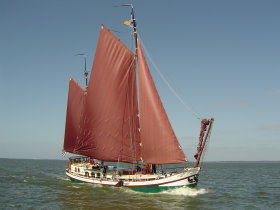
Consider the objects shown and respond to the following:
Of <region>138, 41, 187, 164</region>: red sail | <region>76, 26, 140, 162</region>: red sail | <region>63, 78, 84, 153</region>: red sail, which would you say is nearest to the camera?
<region>138, 41, 187, 164</region>: red sail

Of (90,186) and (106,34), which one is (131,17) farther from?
(90,186)

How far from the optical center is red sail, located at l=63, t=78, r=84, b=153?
5725 cm

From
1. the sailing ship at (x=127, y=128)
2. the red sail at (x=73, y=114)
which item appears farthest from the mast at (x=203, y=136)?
the red sail at (x=73, y=114)

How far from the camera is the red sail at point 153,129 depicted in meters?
36.5

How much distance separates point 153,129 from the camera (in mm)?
37906

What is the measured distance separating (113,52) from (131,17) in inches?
229

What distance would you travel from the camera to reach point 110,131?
42750mm

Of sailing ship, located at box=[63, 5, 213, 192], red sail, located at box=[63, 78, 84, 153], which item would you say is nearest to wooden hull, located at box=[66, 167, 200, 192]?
sailing ship, located at box=[63, 5, 213, 192]

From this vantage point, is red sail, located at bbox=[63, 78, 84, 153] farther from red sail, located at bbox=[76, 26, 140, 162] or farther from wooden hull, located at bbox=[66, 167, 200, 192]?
wooden hull, located at bbox=[66, 167, 200, 192]

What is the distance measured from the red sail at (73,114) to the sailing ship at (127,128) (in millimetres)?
9433

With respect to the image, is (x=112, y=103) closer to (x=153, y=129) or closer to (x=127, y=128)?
(x=127, y=128)

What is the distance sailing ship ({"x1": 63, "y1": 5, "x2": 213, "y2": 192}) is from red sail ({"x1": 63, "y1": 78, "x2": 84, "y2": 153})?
943 cm

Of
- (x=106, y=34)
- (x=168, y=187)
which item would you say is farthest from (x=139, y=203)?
(x=106, y=34)

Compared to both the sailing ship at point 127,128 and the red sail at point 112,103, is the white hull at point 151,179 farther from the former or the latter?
the red sail at point 112,103
